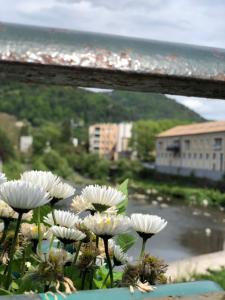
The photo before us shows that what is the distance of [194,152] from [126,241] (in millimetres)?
53940

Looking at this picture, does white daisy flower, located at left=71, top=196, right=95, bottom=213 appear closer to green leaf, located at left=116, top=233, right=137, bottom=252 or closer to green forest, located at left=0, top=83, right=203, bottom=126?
Result: green leaf, located at left=116, top=233, right=137, bottom=252

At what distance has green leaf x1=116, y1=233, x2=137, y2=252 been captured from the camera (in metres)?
1.24

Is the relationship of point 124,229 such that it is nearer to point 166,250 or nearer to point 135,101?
point 166,250

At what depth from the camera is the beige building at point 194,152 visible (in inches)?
1948

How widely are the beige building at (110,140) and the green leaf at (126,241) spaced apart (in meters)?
73.3

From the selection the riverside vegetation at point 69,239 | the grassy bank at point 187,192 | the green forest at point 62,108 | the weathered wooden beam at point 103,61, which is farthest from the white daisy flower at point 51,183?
the green forest at point 62,108

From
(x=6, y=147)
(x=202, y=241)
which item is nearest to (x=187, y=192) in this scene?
(x=202, y=241)

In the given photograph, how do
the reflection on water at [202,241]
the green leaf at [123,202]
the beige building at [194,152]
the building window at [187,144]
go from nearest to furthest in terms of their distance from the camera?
1. the green leaf at [123,202]
2. the reflection on water at [202,241]
3. the beige building at [194,152]
4. the building window at [187,144]

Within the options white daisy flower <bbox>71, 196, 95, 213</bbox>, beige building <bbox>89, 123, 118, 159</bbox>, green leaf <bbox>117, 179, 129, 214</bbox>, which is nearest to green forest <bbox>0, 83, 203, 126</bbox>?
beige building <bbox>89, 123, 118, 159</bbox>

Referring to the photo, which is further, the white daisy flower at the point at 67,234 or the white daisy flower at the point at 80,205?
the white daisy flower at the point at 80,205

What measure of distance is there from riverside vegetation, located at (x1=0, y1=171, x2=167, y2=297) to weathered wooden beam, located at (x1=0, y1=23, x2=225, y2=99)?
221 mm

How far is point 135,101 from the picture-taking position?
123 m

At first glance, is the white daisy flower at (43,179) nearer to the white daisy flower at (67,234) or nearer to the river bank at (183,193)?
the white daisy flower at (67,234)

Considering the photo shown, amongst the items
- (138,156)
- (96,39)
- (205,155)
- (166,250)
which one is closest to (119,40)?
(96,39)
